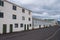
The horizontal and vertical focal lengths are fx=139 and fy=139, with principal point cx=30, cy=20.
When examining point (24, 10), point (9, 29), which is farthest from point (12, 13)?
point (24, 10)

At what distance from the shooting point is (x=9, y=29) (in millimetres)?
36938

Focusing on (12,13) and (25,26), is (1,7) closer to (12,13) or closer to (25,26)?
(12,13)

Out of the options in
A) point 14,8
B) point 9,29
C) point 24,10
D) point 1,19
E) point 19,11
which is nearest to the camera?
point 1,19

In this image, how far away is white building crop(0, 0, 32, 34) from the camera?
1339 inches

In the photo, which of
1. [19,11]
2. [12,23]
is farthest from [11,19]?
[19,11]

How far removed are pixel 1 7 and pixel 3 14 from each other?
194 cm

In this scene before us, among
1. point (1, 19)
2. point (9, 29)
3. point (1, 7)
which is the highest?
point (1, 7)

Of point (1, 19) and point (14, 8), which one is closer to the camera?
point (1, 19)

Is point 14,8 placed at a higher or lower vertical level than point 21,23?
higher

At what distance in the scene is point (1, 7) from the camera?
33.2m

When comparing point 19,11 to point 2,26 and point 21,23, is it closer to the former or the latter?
point 21,23

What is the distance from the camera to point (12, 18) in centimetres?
3881

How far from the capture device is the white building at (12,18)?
34.0 meters

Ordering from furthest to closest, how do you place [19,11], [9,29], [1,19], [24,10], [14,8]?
1. [24,10]
2. [19,11]
3. [14,8]
4. [9,29]
5. [1,19]
